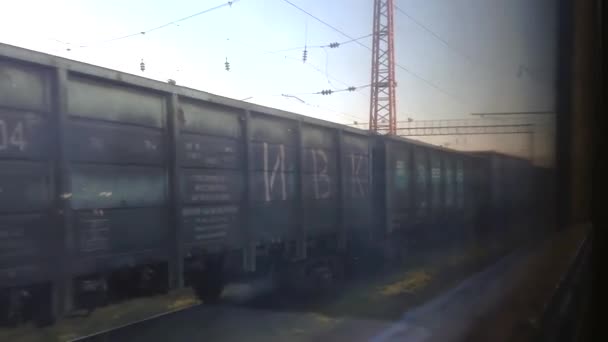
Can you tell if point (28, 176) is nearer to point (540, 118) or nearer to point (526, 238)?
point (540, 118)

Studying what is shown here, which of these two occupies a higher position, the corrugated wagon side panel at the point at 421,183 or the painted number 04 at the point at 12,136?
the painted number 04 at the point at 12,136

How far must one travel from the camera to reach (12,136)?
2.51 m

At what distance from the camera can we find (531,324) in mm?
1920

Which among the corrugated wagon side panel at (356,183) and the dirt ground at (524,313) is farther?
the corrugated wagon side panel at (356,183)

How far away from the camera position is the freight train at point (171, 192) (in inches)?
103

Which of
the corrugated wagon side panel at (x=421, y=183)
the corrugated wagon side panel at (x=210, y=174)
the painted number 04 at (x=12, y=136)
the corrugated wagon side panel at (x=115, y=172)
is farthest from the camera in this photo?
the corrugated wagon side panel at (x=421, y=183)

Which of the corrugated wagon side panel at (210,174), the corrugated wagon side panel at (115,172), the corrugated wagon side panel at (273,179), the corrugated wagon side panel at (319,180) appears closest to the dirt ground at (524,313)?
the corrugated wagon side panel at (115,172)

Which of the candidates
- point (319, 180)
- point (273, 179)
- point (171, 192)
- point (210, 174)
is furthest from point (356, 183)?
point (171, 192)

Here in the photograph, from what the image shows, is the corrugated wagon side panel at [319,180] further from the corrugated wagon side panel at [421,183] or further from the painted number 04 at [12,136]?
the painted number 04 at [12,136]

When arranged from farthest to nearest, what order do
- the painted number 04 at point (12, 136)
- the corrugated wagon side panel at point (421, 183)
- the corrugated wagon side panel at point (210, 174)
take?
the corrugated wagon side panel at point (421, 183) < the corrugated wagon side panel at point (210, 174) < the painted number 04 at point (12, 136)

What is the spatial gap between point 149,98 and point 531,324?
2.71 m

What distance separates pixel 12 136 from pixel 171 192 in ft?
4.34

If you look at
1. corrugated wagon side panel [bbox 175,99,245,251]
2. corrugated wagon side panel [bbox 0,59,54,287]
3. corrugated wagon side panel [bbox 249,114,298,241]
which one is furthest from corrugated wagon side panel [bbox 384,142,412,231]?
corrugated wagon side panel [bbox 0,59,54,287]

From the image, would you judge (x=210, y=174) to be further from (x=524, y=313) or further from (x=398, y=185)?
(x=398, y=185)
